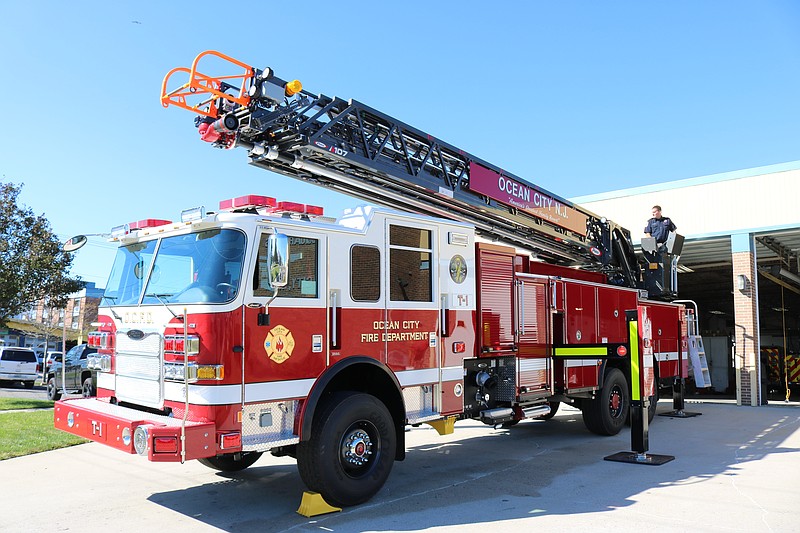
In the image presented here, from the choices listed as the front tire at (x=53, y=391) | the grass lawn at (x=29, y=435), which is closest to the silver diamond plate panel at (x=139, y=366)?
the grass lawn at (x=29, y=435)

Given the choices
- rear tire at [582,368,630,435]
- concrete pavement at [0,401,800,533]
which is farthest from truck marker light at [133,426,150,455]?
rear tire at [582,368,630,435]

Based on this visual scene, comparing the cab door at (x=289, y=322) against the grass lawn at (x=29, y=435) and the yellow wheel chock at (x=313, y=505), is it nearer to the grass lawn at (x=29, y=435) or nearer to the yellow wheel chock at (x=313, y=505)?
the yellow wheel chock at (x=313, y=505)

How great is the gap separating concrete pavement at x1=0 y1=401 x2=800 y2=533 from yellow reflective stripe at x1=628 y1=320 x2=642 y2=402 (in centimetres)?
95

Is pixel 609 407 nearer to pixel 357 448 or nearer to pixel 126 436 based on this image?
pixel 357 448

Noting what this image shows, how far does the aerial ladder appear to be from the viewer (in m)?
6.08

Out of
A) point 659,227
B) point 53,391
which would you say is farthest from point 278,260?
point 53,391

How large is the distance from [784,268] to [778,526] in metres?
16.8

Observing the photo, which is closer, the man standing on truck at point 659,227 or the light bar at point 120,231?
the light bar at point 120,231

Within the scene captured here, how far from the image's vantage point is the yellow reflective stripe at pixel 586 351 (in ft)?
28.0

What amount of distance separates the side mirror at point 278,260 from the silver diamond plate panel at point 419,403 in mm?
2046

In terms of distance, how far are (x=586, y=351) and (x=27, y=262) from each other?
1359cm

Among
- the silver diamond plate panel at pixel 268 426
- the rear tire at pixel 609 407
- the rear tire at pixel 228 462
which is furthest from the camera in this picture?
the rear tire at pixel 609 407

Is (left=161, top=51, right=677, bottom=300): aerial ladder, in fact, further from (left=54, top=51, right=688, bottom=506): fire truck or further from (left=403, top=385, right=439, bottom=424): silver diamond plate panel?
(left=403, top=385, right=439, bottom=424): silver diamond plate panel

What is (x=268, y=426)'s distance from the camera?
216 inches
